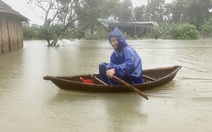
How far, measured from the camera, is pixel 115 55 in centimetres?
723

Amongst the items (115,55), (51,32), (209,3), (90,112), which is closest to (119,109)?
(90,112)

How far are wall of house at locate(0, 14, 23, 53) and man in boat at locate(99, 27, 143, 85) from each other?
37.9ft

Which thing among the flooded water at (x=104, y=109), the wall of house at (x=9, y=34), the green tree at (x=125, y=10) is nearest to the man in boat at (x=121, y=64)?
the flooded water at (x=104, y=109)

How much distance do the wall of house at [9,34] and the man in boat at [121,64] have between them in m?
11.5

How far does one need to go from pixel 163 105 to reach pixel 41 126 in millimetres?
2559

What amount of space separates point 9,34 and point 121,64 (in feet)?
45.4

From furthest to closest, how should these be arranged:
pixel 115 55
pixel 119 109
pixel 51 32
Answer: pixel 51 32
pixel 115 55
pixel 119 109

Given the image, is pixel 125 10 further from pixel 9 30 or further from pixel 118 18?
pixel 9 30

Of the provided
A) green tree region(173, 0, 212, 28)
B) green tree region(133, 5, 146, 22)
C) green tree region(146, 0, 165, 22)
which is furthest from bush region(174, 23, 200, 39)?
green tree region(133, 5, 146, 22)

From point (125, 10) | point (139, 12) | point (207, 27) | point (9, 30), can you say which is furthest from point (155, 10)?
point (9, 30)

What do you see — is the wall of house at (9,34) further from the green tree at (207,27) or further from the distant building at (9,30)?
the green tree at (207,27)

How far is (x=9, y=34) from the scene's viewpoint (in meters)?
19.0

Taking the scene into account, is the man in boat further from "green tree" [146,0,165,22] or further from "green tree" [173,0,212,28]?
"green tree" [146,0,165,22]

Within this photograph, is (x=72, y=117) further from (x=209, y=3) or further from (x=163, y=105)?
(x=209, y=3)
